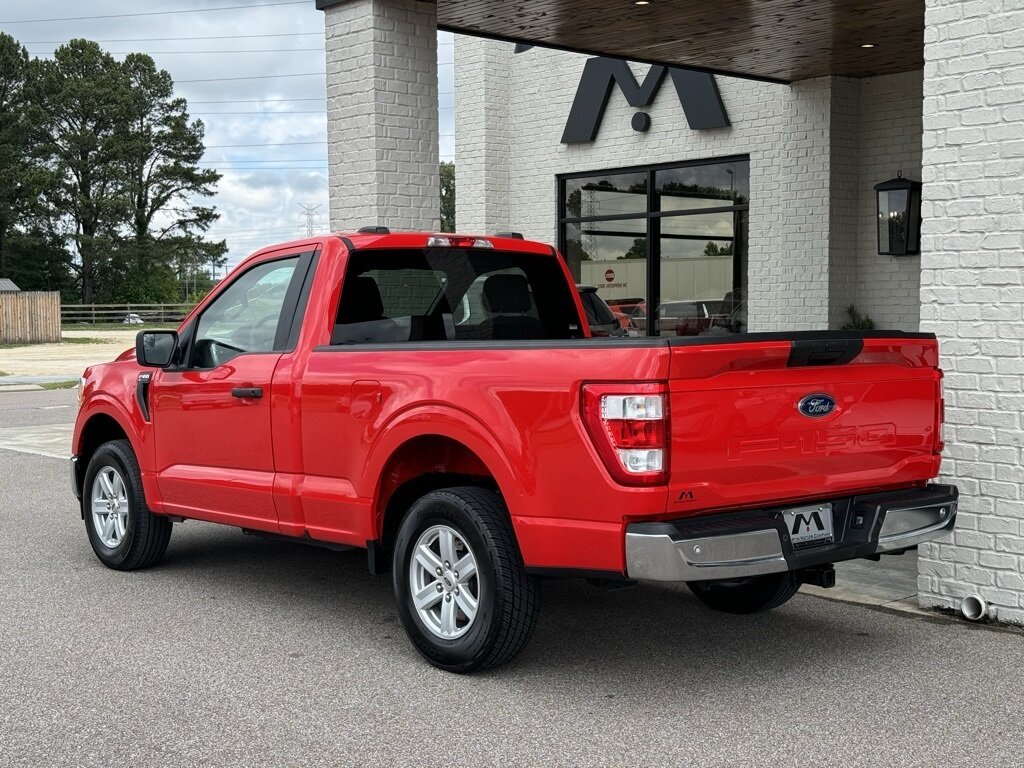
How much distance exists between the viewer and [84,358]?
32.3 meters

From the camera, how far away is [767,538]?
480 centimetres

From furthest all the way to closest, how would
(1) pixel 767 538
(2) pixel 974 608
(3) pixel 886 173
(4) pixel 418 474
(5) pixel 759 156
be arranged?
(5) pixel 759 156
(3) pixel 886 173
(2) pixel 974 608
(4) pixel 418 474
(1) pixel 767 538

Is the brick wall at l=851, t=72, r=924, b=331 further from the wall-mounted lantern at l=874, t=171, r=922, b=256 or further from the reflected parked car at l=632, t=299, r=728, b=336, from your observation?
the reflected parked car at l=632, t=299, r=728, b=336

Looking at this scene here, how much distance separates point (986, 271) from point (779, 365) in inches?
75.2

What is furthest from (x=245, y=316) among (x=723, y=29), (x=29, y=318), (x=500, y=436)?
(x=29, y=318)

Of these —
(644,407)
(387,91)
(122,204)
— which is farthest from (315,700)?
(122,204)

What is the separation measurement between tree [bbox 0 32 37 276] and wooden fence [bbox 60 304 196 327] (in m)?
4.57

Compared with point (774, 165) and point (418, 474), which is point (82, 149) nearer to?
point (774, 165)

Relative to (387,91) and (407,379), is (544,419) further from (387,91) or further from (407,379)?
(387,91)

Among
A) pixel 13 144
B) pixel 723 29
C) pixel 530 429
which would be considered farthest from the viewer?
pixel 13 144

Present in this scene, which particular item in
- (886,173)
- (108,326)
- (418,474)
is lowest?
(108,326)

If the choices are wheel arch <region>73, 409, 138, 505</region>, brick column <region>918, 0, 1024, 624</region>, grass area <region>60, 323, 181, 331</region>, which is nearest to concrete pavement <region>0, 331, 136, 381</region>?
grass area <region>60, 323, 181, 331</region>

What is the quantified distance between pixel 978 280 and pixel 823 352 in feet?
5.53

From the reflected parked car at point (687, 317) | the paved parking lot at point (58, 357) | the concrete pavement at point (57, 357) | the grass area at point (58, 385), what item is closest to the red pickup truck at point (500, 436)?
the reflected parked car at point (687, 317)
